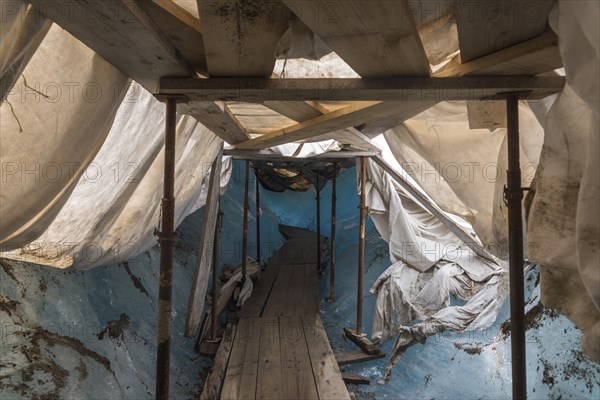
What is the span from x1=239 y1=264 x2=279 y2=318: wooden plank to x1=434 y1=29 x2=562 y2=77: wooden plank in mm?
5177

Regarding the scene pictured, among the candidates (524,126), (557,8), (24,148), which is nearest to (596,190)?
(557,8)

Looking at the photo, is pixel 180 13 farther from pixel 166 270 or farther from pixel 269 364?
pixel 269 364

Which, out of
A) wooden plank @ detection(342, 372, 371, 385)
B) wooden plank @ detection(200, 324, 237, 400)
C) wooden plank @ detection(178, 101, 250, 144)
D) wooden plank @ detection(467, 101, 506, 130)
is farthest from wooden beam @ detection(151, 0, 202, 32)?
wooden plank @ detection(342, 372, 371, 385)

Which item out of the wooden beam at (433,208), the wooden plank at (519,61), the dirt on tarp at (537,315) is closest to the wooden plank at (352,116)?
the wooden plank at (519,61)

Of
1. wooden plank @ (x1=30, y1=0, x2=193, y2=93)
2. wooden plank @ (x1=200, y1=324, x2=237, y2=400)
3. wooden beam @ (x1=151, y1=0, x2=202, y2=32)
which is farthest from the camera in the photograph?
wooden plank @ (x1=200, y1=324, x2=237, y2=400)

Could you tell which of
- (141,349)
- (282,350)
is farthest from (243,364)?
(141,349)

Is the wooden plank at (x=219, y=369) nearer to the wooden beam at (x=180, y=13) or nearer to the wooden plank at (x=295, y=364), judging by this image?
the wooden plank at (x=295, y=364)

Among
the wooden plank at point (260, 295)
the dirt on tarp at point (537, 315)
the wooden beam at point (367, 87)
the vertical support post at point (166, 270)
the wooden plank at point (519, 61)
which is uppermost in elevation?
the wooden plank at point (519, 61)

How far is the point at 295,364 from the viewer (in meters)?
4.38

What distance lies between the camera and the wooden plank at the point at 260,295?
21.4 ft

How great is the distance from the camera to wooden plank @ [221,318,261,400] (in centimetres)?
379

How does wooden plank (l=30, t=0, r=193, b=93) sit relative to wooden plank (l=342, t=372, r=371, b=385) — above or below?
above

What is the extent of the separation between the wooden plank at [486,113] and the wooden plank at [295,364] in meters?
2.65

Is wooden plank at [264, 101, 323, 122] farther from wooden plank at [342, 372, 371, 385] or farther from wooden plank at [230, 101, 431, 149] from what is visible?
wooden plank at [342, 372, 371, 385]
